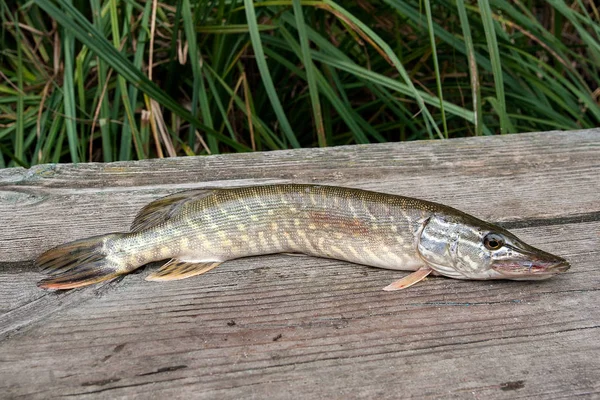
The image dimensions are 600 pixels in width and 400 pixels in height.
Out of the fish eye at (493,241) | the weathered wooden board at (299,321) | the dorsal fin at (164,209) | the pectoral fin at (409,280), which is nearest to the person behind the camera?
the weathered wooden board at (299,321)

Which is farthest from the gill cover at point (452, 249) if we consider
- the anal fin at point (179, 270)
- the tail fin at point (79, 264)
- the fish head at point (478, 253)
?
the tail fin at point (79, 264)

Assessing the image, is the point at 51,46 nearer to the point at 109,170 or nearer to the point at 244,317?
the point at 109,170

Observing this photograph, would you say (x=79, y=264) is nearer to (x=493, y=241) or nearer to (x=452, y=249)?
(x=452, y=249)

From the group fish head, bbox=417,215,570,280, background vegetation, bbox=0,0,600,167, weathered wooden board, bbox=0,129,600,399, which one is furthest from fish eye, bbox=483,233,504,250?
background vegetation, bbox=0,0,600,167

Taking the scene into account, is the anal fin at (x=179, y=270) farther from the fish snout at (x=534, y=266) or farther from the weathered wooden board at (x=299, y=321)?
the fish snout at (x=534, y=266)

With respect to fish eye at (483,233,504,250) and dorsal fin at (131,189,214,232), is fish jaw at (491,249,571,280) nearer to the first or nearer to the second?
fish eye at (483,233,504,250)

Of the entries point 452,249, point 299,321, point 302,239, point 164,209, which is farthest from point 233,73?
point 299,321
